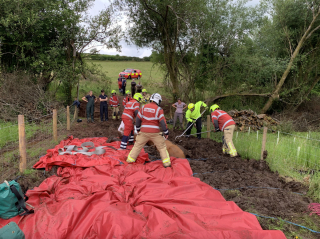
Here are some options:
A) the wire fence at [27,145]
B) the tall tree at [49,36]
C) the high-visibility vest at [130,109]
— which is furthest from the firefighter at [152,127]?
the tall tree at [49,36]

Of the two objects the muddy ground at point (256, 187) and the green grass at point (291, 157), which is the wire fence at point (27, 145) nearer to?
the muddy ground at point (256, 187)

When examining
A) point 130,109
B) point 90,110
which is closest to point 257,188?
point 130,109

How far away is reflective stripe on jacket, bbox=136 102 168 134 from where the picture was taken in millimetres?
5539

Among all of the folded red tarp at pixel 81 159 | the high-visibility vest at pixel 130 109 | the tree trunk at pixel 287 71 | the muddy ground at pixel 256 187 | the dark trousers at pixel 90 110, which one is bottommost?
the muddy ground at pixel 256 187

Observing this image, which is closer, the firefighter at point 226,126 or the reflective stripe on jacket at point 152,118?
the reflective stripe on jacket at point 152,118

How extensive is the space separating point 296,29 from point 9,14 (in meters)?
15.7

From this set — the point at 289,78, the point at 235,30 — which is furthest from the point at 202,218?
the point at 289,78

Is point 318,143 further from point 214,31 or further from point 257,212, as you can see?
point 214,31

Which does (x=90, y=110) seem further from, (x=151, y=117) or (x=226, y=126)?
(x=226, y=126)

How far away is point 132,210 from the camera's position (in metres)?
3.55

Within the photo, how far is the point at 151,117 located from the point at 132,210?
2500 millimetres

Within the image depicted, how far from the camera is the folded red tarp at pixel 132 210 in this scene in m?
3.00

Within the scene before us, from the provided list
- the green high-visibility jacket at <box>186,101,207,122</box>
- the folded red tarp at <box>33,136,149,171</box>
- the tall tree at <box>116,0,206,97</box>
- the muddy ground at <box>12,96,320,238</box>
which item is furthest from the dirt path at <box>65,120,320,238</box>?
the tall tree at <box>116,0,206,97</box>

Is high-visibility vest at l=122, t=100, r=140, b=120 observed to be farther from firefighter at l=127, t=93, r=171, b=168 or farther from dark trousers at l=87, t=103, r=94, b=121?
dark trousers at l=87, t=103, r=94, b=121
